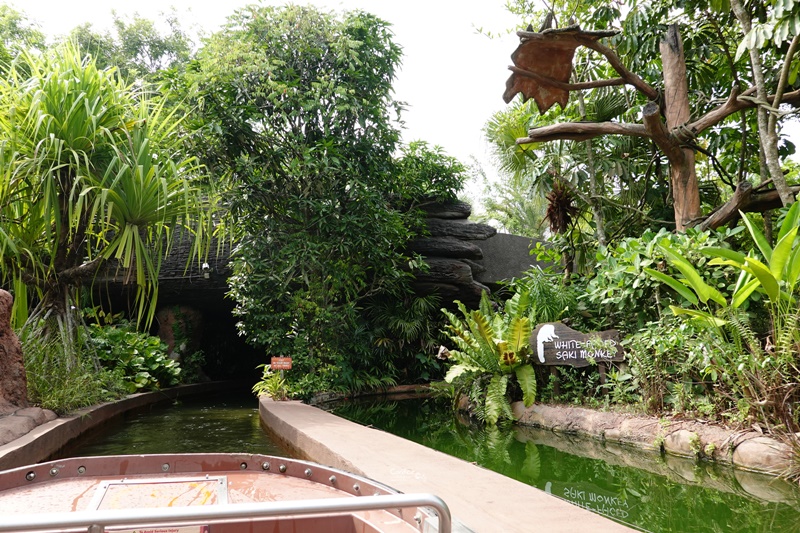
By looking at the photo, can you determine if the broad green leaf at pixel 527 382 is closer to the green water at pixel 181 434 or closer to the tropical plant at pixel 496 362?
the tropical plant at pixel 496 362

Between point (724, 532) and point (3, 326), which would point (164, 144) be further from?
point (724, 532)

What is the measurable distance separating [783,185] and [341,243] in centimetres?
615

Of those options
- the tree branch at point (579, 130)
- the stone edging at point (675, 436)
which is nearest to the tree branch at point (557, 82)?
the tree branch at point (579, 130)

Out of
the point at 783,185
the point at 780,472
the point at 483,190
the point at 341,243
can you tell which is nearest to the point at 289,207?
the point at 341,243

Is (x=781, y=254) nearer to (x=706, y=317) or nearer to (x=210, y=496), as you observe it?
(x=706, y=317)

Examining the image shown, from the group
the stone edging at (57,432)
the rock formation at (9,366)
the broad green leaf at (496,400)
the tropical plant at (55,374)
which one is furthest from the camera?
the broad green leaf at (496,400)

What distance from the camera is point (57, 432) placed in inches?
201

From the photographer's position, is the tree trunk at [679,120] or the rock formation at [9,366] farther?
the tree trunk at [679,120]

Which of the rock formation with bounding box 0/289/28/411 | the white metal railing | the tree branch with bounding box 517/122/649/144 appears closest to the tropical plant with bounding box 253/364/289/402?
the rock formation with bounding box 0/289/28/411

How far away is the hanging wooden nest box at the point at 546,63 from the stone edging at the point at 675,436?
3766 mm

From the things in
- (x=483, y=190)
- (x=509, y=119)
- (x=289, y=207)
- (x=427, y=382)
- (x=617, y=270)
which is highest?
(x=483, y=190)

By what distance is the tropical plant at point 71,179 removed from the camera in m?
5.93

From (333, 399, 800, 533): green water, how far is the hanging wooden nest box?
4.10 meters

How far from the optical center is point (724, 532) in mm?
2953
